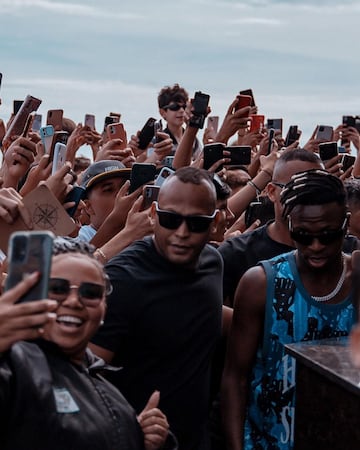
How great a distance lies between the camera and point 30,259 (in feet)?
6.32

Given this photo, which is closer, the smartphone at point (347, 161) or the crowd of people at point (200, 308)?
the crowd of people at point (200, 308)

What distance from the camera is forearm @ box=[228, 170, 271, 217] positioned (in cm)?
520

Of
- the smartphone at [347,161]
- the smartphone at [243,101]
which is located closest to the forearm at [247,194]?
the smartphone at [243,101]

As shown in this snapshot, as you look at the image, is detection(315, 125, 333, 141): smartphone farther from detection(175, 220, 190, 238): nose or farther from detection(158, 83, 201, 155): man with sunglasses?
detection(175, 220, 190, 238): nose

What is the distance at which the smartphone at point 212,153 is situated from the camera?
186 inches

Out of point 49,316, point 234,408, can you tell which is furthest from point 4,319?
point 234,408

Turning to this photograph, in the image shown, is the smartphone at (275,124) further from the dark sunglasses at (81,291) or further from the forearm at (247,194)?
the dark sunglasses at (81,291)

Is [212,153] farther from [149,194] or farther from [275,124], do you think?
[275,124]

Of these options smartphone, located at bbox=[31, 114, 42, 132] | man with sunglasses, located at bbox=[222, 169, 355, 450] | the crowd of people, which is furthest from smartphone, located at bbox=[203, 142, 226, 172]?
smartphone, located at bbox=[31, 114, 42, 132]

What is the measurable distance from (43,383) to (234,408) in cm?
122

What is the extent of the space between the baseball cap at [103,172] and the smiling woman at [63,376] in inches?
80.8

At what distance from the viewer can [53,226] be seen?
2980 millimetres

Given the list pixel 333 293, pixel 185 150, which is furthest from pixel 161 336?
pixel 185 150

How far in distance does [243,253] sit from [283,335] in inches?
26.8
